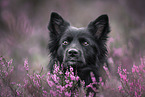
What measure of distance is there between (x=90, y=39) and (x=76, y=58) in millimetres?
661

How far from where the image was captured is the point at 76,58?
340 cm

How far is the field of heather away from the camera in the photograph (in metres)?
2.77

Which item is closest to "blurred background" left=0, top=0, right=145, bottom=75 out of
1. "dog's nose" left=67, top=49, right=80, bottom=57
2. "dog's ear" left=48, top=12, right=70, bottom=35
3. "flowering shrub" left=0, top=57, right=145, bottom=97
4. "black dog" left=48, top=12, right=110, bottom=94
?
"black dog" left=48, top=12, right=110, bottom=94

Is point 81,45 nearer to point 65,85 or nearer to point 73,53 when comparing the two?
point 73,53

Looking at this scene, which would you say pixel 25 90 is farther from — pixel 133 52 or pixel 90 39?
pixel 133 52

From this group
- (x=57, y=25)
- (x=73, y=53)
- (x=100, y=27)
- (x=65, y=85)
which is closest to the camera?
(x=65, y=85)

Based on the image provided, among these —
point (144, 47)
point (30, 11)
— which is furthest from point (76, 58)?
point (30, 11)

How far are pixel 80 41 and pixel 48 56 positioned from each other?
5.10 meters

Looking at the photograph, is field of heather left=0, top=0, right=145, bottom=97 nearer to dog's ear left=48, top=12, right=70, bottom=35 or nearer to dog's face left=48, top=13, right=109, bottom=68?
dog's face left=48, top=13, right=109, bottom=68

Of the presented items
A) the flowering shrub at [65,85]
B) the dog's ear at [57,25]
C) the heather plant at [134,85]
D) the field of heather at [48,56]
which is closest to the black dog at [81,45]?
the dog's ear at [57,25]

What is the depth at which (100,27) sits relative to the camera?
13.0ft

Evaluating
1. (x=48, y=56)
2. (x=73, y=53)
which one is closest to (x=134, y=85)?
(x=73, y=53)

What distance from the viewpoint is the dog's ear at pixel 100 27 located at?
3.87 m

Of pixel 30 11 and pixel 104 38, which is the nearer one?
pixel 104 38
